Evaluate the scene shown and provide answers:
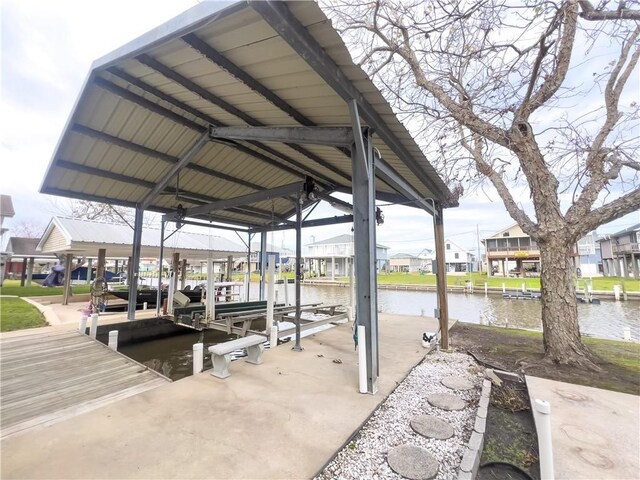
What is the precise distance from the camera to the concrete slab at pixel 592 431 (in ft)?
7.48

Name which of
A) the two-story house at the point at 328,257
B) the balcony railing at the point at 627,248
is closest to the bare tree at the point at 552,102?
the balcony railing at the point at 627,248

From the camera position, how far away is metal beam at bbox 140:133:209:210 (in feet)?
18.3

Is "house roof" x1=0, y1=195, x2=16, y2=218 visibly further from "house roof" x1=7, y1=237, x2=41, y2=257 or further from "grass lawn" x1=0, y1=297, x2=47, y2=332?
"grass lawn" x1=0, y1=297, x2=47, y2=332

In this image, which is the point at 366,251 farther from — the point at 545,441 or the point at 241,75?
the point at 241,75

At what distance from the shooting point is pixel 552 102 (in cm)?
539

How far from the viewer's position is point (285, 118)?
4.34m

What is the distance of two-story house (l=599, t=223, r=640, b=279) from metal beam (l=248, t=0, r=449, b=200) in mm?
34226

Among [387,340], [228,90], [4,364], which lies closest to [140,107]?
[228,90]

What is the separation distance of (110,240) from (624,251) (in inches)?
1558

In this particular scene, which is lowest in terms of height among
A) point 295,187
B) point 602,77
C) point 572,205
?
point 572,205

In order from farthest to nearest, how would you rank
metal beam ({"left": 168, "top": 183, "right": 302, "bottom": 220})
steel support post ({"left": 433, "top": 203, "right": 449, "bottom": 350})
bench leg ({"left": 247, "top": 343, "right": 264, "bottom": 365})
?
metal beam ({"left": 168, "top": 183, "right": 302, "bottom": 220}) → steel support post ({"left": 433, "top": 203, "right": 449, "bottom": 350}) → bench leg ({"left": 247, "top": 343, "right": 264, "bottom": 365})

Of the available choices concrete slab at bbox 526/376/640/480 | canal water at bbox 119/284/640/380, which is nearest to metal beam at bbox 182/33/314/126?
concrete slab at bbox 526/376/640/480

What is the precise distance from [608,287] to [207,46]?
30.4 metres

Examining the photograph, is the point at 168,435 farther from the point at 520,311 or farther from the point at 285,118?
the point at 520,311
